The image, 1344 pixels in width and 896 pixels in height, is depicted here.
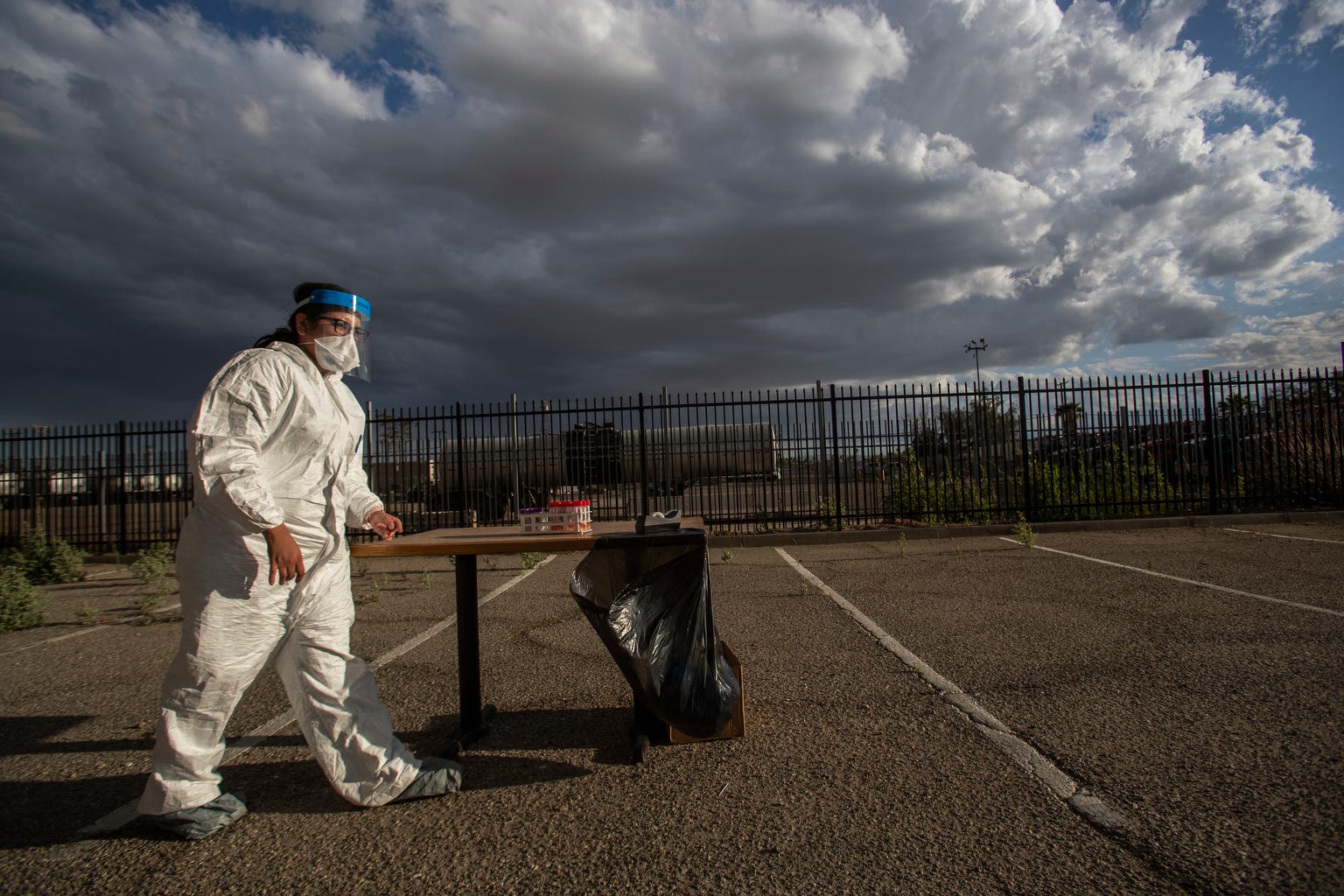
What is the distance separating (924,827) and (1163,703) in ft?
6.05

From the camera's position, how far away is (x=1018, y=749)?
2.89m

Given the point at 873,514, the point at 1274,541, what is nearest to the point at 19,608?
the point at 873,514

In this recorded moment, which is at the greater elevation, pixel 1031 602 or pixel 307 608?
pixel 307 608

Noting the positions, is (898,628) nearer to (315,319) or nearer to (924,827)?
(924,827)

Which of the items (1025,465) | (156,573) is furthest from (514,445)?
(1025,465)

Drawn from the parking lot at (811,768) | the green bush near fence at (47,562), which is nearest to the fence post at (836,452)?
the parking lot at (811,768)

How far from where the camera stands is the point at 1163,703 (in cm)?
335

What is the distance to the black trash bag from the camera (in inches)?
107

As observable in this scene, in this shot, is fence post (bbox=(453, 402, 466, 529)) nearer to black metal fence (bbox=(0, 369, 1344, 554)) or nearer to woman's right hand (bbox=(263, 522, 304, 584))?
black metal fence (bbox=(0, 369, 1344, 554))

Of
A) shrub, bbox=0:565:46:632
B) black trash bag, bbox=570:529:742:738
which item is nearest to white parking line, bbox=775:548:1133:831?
black trash bag, bbox=570:529:742:738

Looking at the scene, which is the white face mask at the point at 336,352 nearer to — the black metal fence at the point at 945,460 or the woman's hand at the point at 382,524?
the woman's hand at the point at 382,524

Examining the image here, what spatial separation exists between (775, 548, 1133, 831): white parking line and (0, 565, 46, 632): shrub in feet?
24.9

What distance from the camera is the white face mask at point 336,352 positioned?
2.73m

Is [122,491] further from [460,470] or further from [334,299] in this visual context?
[334,299]
